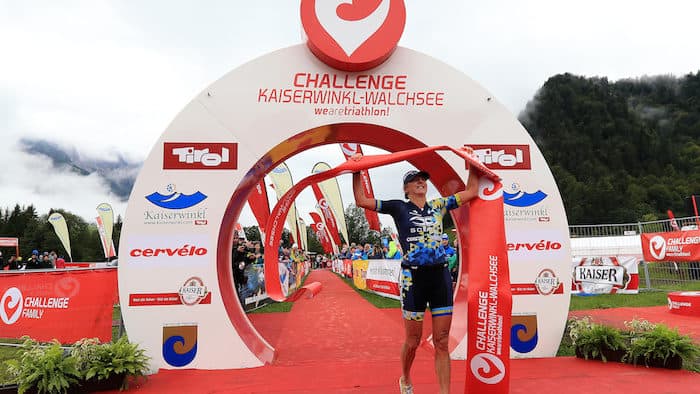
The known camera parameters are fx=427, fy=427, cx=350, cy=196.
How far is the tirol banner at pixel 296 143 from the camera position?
4.52 metres

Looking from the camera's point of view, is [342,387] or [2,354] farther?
[2,354]

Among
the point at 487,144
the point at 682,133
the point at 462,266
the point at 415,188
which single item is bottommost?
the point at 462,266

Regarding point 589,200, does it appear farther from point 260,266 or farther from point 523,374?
point 523,374

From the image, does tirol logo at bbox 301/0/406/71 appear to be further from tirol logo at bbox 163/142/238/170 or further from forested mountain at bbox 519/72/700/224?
forested mountain at bbox 519/72/700/224

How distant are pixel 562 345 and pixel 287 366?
11.0 ft

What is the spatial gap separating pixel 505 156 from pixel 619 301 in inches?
296

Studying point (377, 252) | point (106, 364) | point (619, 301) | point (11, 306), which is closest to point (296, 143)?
point (106, 364)

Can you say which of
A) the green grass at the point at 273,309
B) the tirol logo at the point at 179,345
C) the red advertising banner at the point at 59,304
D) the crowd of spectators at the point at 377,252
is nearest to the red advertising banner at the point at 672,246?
the crowd of spectators at the point at 377,252

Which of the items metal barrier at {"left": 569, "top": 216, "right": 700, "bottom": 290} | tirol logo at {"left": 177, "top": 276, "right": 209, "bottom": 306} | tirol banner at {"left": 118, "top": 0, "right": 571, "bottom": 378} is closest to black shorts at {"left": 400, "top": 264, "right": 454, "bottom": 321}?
tirol banner at {"left": 118, "top": 0, "right": 571, "bottom": 378}

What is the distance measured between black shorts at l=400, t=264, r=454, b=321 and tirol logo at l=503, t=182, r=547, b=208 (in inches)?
84.5

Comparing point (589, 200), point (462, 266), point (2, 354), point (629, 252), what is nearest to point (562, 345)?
point (462, 266)

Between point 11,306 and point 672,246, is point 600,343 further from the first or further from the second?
point 672,246

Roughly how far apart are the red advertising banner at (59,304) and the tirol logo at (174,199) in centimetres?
148

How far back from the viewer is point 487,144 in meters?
4.95
